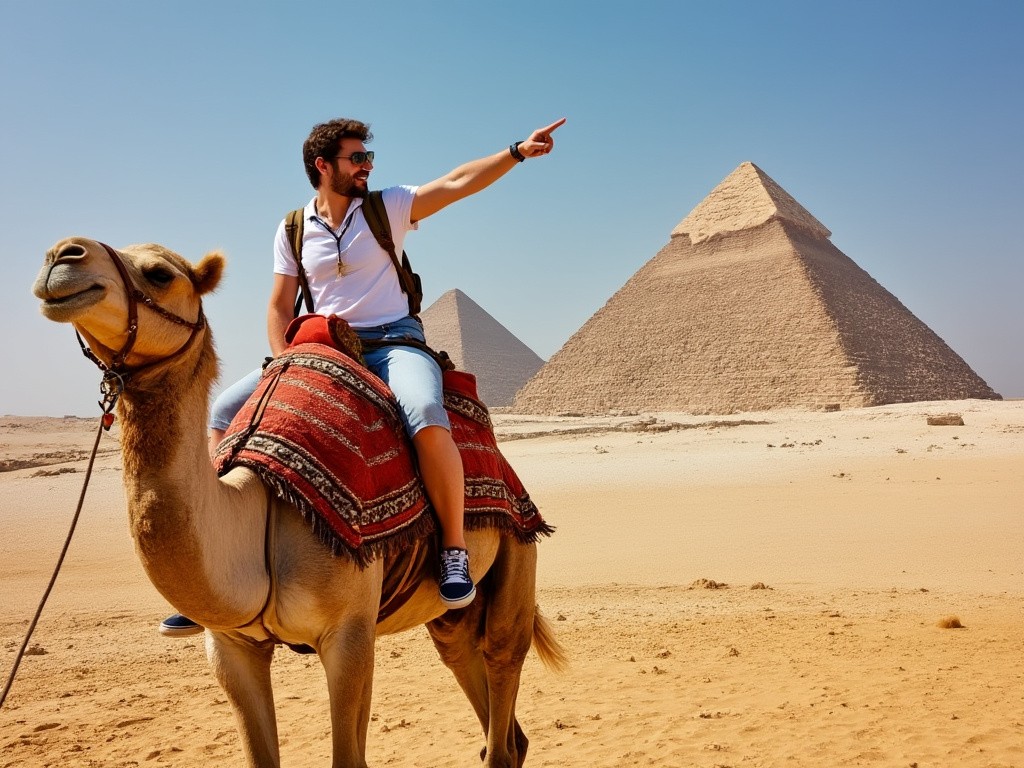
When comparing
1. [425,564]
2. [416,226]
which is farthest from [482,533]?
[416,226]

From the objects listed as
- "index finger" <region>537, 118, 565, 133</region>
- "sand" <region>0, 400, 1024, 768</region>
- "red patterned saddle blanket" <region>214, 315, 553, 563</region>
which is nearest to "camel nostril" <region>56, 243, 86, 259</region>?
"red patterned saddle blanket" <region>214, 315, 553, 563</region>

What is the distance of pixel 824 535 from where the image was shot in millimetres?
11117

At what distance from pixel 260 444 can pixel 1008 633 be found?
5.22 metres

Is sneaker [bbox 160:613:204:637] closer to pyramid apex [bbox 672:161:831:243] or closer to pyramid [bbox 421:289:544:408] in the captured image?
pyramid apex [bbox 672:161:831:243]

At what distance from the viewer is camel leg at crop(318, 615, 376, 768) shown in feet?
7.70

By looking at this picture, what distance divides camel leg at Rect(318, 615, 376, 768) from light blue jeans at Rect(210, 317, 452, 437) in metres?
0.63

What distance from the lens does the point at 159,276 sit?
2.18 meters

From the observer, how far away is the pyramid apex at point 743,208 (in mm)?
99969

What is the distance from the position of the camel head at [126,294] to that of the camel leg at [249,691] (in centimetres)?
Result: 82

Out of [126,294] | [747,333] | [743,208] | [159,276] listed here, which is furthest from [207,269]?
[743,208]

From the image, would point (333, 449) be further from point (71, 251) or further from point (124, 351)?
point (71, 251)

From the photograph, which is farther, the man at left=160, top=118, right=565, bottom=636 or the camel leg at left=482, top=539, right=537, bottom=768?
the camel leg at left=482, top=539, right=537, bottom=768

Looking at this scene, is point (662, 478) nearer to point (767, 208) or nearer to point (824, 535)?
point (824, 535)

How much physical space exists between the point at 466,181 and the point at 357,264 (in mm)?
450
